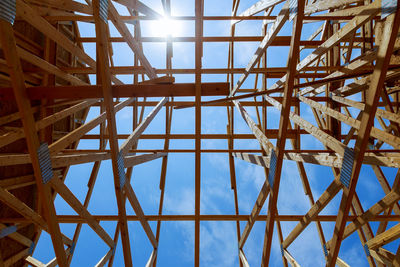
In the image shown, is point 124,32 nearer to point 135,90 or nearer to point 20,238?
point 135,90

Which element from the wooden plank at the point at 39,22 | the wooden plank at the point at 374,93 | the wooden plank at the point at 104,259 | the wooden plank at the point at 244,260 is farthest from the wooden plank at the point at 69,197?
the wooden plank at the point at 374,93

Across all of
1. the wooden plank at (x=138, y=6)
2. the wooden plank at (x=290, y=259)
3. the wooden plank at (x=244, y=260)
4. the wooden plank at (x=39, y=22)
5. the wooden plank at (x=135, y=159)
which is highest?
the wooden plank at (x=138, y=6)

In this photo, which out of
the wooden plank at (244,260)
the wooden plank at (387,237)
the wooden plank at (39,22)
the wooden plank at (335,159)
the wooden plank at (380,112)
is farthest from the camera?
the wooden plank at (244,260)

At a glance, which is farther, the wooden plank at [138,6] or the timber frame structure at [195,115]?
the wooden plank at [138,6]

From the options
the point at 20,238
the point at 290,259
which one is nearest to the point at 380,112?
the point at 290,259

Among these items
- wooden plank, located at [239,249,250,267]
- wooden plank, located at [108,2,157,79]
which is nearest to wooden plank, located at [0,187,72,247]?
wooden plank, located at [108,2,157,79]

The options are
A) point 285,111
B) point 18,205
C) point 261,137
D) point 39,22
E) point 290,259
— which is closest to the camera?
point 285,111

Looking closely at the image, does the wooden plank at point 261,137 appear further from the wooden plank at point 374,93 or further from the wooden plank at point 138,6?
the wooden plank at point 138,6

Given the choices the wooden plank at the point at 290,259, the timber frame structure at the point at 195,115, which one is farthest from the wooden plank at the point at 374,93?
the wooden plank at the point at 290,259

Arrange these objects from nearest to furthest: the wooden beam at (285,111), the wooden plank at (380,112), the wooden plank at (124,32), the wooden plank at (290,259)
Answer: the wooden beam at (285,111), the wooden plank at (124,32), the wooden plank at (380,112), the wooden plank at (290,259)

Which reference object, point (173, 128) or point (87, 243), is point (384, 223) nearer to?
point (173, 128)

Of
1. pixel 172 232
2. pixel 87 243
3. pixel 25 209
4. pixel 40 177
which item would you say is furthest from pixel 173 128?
pixel 40 177

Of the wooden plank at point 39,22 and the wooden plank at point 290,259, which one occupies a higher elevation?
the wooden plank at point 39,22

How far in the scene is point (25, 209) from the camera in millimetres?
5254
